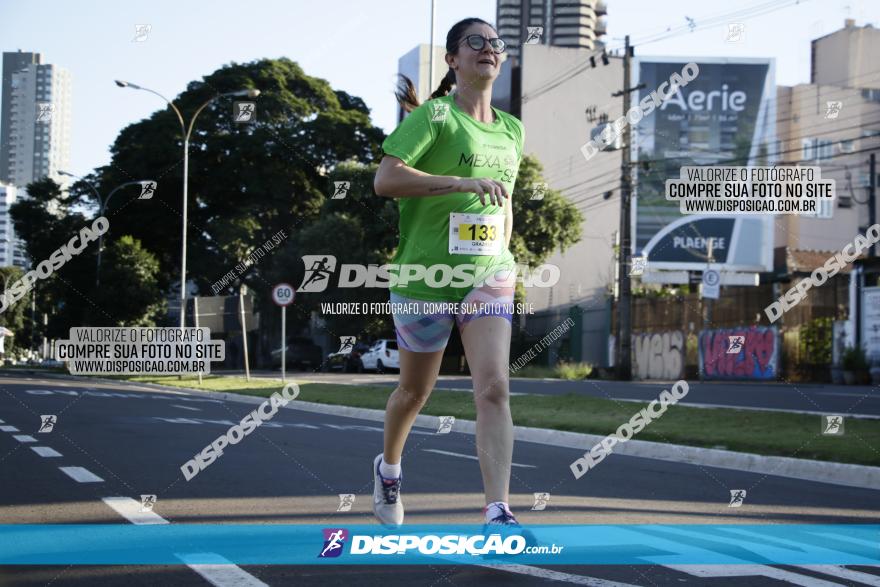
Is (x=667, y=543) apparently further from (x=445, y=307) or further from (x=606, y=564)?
(x=445, y=307)

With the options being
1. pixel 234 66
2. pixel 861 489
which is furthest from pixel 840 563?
pixel 234 66

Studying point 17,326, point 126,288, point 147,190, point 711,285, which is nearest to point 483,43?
point 711,285

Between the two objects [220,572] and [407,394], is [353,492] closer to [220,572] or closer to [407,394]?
[407,394]

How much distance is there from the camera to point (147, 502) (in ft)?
20.2

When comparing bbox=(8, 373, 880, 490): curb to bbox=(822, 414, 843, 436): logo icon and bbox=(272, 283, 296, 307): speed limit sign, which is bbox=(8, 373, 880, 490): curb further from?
bbox=(272, 283, 296, 307): speed limit sign

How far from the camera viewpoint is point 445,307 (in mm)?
4691

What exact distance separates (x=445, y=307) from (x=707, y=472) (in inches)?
220

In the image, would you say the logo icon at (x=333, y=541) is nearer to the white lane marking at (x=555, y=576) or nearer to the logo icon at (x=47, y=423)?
the white lane marking at (x=555, y=576)

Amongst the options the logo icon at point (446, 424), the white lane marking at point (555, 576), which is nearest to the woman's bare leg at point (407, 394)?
the white lane marking at point (555, 576)

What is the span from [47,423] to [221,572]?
9363 mm

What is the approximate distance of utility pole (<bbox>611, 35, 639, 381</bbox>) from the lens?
32447 millimetres

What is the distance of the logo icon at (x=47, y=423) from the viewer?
1200cm

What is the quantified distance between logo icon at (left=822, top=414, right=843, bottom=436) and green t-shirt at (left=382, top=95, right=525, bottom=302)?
792 centimetres

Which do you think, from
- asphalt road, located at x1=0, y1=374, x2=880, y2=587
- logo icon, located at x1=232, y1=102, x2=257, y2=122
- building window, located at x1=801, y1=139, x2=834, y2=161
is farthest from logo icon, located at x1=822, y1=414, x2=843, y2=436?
building window, located at x1=801, y1=139, x2=834, y2=161
